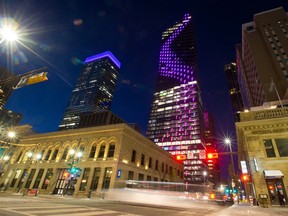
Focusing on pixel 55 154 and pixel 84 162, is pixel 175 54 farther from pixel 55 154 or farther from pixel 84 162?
pixel 84 162

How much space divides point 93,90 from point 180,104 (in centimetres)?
8716

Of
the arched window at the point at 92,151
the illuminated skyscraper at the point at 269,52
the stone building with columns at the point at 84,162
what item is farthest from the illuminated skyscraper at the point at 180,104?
the arched window at the point at 92,151

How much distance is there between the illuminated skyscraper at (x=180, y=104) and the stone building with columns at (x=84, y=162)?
84324 mm

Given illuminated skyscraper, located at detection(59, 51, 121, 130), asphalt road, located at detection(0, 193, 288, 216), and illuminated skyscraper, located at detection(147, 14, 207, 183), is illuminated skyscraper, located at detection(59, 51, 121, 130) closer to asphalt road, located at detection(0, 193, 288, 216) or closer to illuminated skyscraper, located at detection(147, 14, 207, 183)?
illuminated skyscraper, located at detection(147, 14, 207, 183)

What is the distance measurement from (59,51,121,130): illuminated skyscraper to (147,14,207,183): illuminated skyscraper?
183 ft

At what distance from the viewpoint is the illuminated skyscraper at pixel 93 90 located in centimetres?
16650

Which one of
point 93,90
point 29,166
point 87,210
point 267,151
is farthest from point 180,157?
point 93,90

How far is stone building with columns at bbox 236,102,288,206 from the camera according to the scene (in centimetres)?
1930

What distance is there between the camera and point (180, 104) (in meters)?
137

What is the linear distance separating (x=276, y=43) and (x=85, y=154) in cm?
7146

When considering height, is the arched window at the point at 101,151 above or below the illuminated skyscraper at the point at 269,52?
below

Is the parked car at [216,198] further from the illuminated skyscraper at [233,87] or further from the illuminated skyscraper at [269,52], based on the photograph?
the illuminated skyscraper at [233,87]

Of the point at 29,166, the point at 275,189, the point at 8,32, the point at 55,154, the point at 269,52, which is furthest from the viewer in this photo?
the point at 269,52

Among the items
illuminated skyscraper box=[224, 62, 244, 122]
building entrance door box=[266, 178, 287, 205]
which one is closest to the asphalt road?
building entrance door box=[266, 178, 287, 205]
